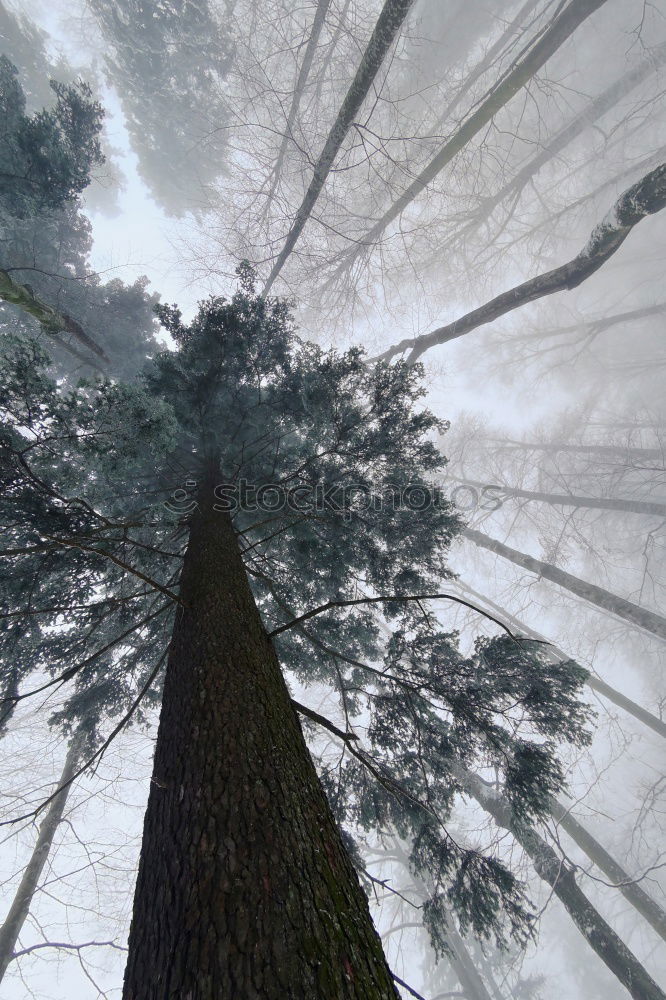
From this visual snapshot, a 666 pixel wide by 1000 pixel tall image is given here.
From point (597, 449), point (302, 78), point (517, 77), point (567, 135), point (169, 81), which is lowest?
point (517, 77)

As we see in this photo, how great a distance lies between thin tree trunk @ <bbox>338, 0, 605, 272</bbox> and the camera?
579 centimetres

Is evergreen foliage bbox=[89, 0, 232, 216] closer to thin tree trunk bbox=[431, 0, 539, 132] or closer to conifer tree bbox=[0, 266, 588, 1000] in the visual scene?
thin tree trunk bbox=[431, 0, 539, 132]

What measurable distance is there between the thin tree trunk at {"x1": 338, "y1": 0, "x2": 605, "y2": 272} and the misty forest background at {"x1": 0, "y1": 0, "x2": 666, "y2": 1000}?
0.06m

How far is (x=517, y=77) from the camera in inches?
245

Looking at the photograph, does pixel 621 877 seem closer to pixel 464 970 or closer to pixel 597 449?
pixel 464 970

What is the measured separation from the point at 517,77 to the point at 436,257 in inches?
181

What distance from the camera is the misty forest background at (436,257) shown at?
6.77m

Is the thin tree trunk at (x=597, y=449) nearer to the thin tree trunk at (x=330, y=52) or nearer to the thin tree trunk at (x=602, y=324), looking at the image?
the thin tree trunk at (x=602, y=324)

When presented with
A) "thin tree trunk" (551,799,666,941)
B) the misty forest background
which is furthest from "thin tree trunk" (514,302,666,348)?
"thin tree trunk" (551,799,666,941)

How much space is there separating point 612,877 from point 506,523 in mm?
11679

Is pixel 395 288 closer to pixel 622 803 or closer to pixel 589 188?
pixel 589 188

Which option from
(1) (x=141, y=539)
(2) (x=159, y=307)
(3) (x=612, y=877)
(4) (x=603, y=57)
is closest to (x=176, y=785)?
(1) (x=141, y=539)

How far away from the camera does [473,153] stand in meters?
7.29

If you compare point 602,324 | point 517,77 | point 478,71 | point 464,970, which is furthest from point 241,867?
point 602,324
